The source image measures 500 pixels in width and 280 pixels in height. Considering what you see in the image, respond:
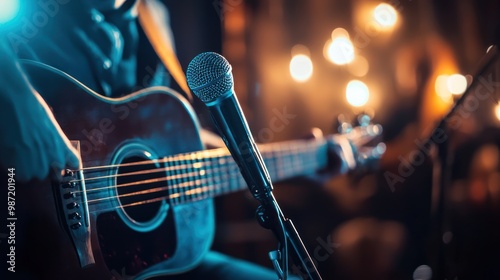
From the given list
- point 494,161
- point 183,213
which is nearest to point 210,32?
point 183,213

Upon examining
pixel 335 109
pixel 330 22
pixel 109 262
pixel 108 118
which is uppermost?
pixel 330 22

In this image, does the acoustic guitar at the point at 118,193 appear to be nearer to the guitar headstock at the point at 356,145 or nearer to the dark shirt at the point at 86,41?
the dark shirt at the point at 86,41

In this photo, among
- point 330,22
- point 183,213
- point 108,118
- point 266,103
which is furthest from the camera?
point 330,22

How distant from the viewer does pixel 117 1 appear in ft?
3.43

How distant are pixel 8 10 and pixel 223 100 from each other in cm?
50

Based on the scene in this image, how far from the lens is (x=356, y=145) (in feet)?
5.90

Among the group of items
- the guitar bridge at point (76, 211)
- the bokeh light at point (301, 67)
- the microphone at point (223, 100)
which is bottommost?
the guitar bridge at point (76, 211)

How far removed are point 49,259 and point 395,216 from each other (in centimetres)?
218

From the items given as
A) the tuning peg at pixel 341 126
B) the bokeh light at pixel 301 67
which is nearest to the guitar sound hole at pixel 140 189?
the tuning peg at pixel 341 126

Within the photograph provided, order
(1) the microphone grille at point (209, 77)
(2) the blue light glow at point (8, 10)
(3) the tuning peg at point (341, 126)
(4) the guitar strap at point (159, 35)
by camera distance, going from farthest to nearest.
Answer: (3) the tuning peg at point (341, 126)
(4) the guitar strap at point (159, 35)
(2) the blue light glow at point (8, 10)
(1) the microphone grille at point (209, 77)

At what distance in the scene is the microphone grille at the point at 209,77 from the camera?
2.13 ft

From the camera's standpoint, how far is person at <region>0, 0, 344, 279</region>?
68 centimetres

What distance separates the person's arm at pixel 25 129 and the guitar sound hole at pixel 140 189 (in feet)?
0.43

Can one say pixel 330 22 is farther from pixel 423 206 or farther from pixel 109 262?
pixel 109 262
